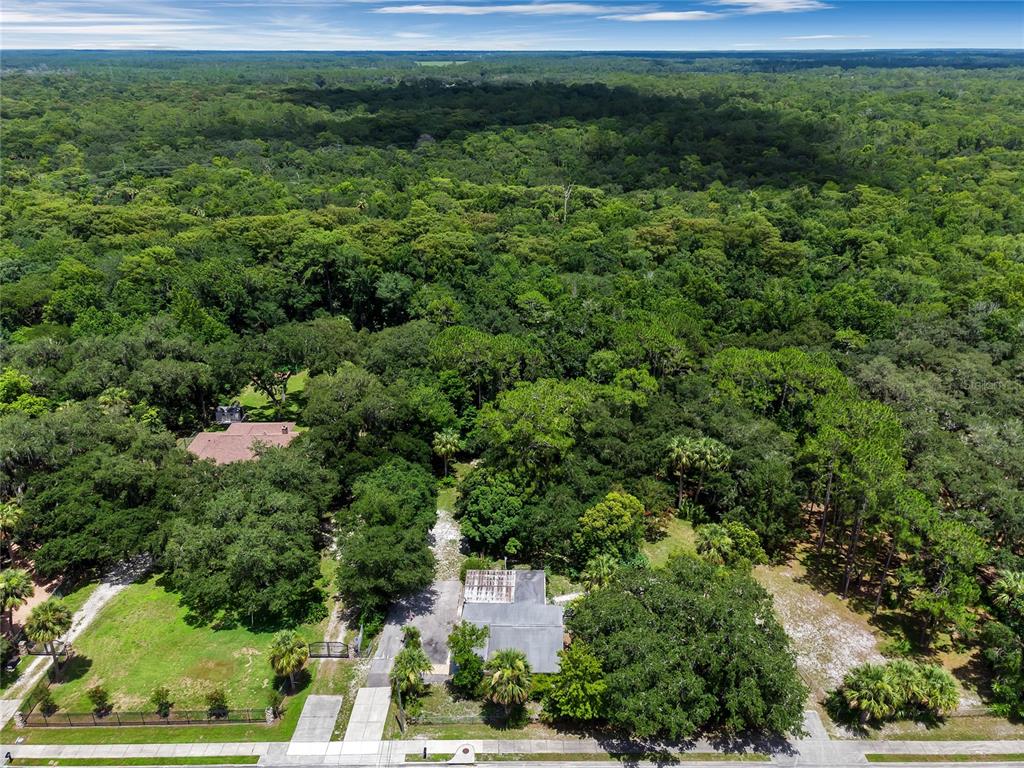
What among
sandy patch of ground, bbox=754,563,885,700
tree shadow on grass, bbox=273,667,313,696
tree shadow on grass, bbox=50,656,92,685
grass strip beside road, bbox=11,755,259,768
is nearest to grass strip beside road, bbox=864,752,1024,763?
sandy patch of ground, bbox=754,563,885,700

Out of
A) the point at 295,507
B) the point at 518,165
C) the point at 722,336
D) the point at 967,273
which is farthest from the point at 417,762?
the point at 518,165

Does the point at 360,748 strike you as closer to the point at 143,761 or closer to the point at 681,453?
the point at 143,761

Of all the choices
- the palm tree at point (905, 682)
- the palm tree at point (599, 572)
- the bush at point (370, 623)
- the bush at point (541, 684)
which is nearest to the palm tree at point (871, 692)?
the palm tree at point (905, 682)

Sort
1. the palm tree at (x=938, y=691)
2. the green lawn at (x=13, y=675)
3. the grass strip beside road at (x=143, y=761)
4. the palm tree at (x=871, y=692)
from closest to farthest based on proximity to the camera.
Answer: the grass strip beside road at (x=143, y=761) < the palm tree at (x=871, y=692) < the palm tree at (x=938, y=691) < the green lawn at (x=13, y=675)

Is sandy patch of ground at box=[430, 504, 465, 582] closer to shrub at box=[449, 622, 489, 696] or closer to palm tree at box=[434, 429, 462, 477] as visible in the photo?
palm tree at box=[434, 429, 462, 477]

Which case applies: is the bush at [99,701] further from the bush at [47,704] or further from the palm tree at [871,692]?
the palm tree at [871,692]

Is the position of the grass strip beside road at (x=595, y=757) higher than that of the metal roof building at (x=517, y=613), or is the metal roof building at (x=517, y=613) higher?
the metal roof building at (x=517, y=613)
